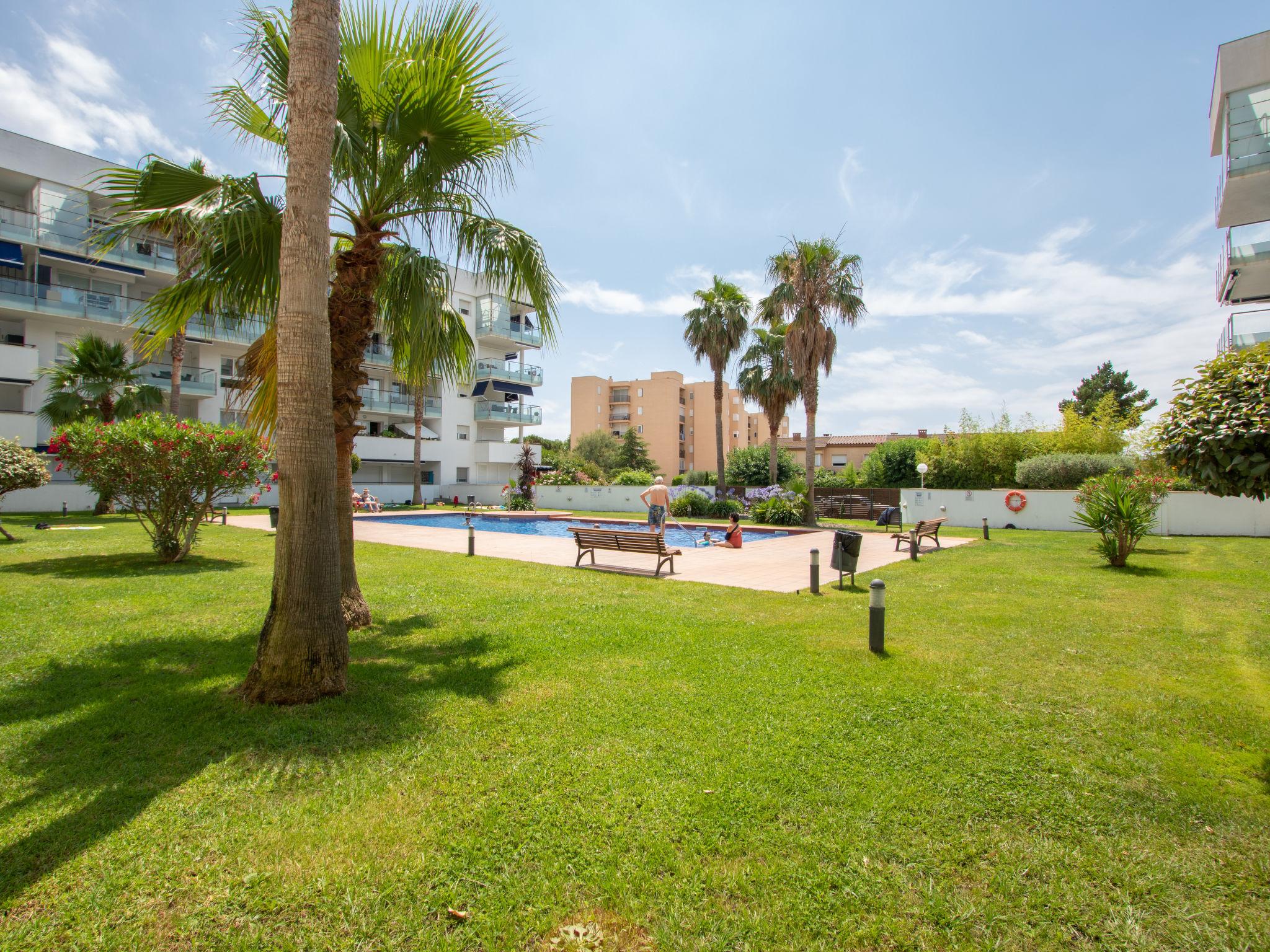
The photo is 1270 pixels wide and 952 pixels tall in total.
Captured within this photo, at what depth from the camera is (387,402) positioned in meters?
37.7

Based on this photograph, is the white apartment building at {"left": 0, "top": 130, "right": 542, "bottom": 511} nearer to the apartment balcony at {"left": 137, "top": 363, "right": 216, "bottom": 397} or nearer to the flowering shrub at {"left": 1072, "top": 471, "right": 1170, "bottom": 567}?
the apartment balcony at {"left": 137, "top": 363, "right": 216, "bottom": 397}

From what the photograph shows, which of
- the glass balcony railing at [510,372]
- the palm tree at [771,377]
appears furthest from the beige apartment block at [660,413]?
the palm tree at [771,377]

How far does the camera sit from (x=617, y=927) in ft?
7.55

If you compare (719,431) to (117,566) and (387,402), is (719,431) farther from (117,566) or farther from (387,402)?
(117,566)

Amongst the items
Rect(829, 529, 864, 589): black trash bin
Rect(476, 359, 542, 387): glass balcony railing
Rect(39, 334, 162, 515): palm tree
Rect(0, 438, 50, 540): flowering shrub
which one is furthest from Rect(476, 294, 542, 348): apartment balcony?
Rect(829, 529, 864, 589): black trash bin

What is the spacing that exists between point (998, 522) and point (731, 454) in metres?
29.0

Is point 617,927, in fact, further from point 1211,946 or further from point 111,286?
point 111,286

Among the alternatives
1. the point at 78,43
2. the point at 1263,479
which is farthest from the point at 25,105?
the point at 1263,479

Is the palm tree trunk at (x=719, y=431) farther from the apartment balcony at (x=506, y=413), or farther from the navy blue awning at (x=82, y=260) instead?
the navy blue awning at (x=82, y=260)

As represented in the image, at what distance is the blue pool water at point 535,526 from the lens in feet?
65.8

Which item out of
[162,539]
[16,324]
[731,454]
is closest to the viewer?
[162,539]

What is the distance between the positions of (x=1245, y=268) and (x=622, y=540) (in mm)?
17732

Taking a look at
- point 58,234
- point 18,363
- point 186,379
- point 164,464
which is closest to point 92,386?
point 18,363

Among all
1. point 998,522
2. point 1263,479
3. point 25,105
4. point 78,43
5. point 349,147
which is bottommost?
point 998,522
